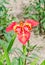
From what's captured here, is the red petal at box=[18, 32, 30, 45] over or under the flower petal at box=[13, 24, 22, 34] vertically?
under

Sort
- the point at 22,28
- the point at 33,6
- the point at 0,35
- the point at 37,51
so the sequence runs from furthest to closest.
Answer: the point at 33,6 < the point at 0,35 < the point at 37,51 < the point at 22,28

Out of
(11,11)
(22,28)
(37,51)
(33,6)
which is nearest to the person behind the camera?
(22,28)

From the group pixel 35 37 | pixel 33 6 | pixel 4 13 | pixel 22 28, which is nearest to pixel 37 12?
pixel 33 6

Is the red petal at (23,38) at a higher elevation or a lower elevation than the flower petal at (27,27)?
lower

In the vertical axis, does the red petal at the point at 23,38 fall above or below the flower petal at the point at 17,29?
below

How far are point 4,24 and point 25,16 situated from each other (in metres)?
0.45

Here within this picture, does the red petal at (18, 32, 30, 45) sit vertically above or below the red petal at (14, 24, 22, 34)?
below

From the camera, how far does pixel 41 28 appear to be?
121 inches

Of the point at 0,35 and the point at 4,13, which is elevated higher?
the point at 4,13

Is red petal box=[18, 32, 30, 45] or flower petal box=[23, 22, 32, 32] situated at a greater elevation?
flower petal box=[23, 22, 32, 32]

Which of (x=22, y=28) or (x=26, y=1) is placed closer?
(x=22, y=28)

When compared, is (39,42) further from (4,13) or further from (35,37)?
(4,13)

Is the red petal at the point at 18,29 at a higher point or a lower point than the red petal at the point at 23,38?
higher


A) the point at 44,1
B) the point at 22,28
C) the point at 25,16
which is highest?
the point at 22,28
